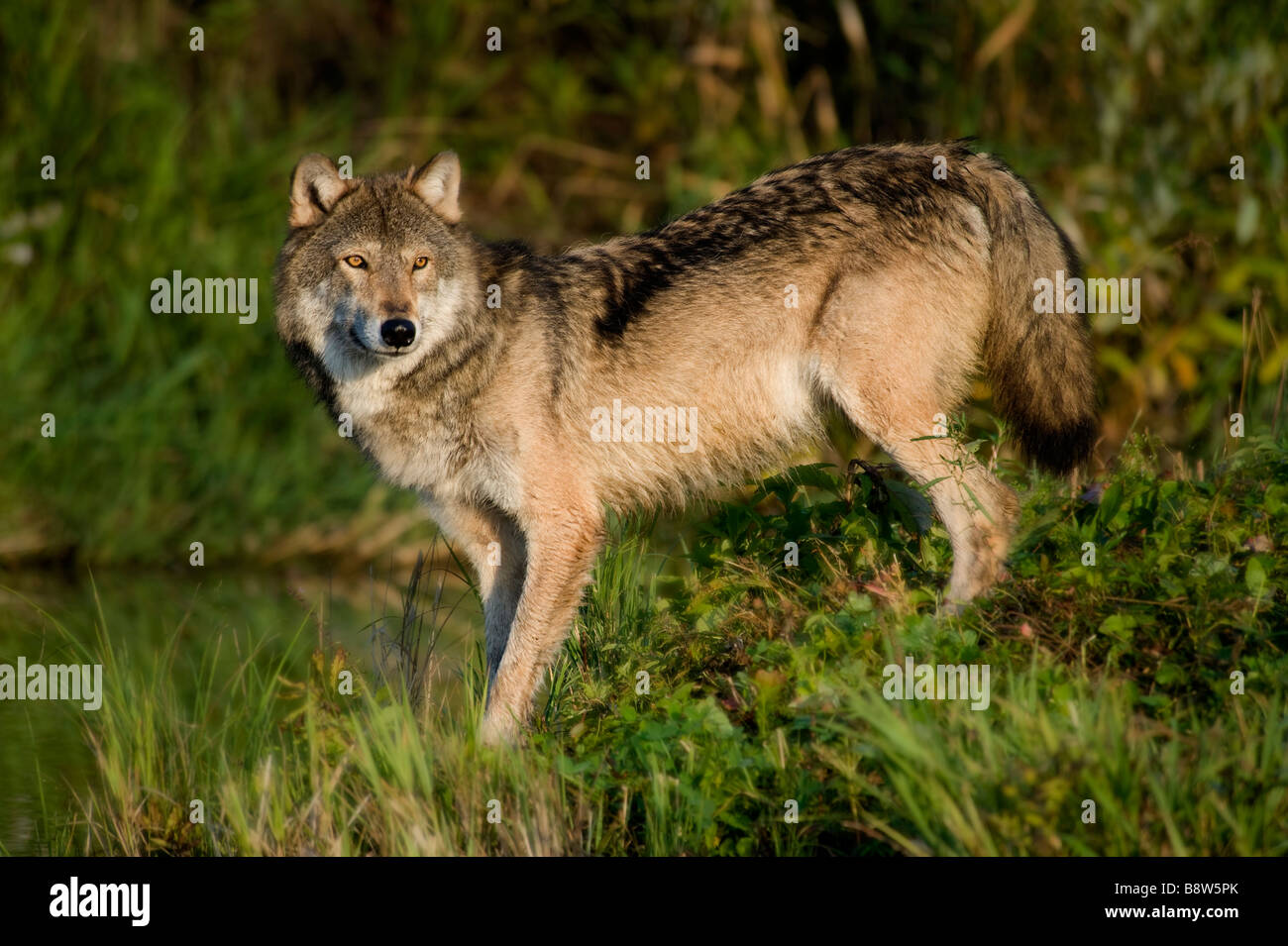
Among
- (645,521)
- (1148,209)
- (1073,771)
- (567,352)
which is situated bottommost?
(1073,771)

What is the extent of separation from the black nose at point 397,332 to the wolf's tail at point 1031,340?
2.28 metres

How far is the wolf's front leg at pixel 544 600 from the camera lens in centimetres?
538

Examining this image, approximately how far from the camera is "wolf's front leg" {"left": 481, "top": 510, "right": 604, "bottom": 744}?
538 cm

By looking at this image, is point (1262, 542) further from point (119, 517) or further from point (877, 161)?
point (119, 517)

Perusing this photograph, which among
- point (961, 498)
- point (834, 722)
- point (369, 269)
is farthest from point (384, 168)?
point (834, 722)

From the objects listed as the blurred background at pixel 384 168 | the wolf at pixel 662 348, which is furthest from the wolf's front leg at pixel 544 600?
the blurred background at pixel 384 168

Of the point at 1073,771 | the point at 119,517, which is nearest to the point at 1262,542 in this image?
the point at 1073,771

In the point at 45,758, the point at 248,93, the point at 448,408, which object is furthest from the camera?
the point at 248,93

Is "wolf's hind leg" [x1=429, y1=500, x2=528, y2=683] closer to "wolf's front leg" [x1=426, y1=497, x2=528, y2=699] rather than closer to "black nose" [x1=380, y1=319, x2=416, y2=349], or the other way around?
"wolf's front leg" [x1=426, y1=497, x2=528, y2=699]

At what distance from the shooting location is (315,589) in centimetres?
938

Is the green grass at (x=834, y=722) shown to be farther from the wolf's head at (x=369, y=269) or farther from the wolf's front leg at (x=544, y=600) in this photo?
the wolf's head at (x=369, y=269)

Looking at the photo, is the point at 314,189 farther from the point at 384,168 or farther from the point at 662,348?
the point at 384,168

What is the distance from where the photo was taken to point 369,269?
5469 mm

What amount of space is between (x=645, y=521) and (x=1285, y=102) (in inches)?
222
